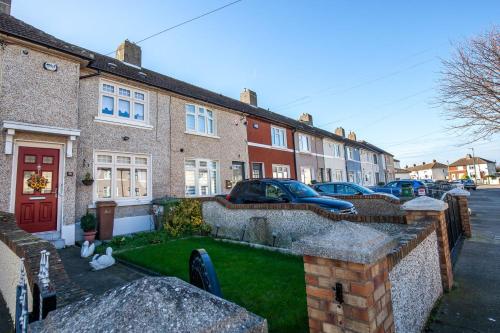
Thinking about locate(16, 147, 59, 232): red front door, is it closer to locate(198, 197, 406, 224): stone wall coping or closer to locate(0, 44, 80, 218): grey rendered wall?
locate(0, 44, 80, 218): grey rendered wall

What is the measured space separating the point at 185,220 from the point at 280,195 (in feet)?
11.3

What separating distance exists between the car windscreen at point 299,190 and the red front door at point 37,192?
274 inches

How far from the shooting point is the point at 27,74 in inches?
295

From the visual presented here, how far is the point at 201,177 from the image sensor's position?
42.9 feet

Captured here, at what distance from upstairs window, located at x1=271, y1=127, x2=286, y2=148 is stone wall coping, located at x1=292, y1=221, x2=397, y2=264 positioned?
16223 mm

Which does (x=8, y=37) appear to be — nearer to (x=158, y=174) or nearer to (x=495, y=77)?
(x=158, y=174)

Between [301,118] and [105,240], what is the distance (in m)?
24.6

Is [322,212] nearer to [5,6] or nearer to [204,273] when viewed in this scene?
[204,273]

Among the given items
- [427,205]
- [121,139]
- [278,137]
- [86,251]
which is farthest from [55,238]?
[278,137]

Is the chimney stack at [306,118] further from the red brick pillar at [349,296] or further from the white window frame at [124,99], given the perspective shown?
the red brick pillar at [349,296]

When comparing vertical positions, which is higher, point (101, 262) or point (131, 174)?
point (131, 174)

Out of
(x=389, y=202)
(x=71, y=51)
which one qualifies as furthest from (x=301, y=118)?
(x=71, y=51)

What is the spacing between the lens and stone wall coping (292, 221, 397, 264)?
1973mm

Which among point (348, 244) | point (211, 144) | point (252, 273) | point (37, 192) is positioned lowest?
point (252, 273)
